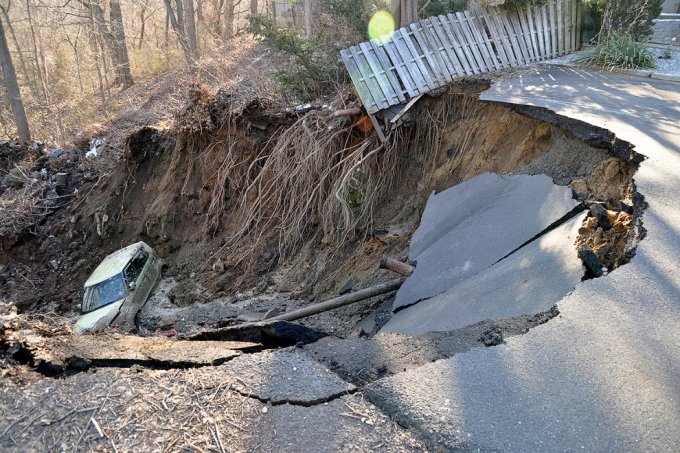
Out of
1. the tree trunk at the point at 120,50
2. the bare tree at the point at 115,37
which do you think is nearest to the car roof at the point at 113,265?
the bare tree at the point at 115,37

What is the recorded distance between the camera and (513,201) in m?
5.34

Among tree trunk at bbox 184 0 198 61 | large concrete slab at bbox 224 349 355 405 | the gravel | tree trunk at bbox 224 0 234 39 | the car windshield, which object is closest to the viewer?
large concrete slab at bbox 224 349 355 405

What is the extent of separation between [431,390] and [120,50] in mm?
19819

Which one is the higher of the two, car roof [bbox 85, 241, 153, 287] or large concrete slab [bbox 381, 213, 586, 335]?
large concrete slab [bbox 381, 213, 586, 335]

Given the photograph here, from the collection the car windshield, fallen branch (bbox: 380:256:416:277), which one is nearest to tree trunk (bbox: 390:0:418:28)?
fallen branch (bbox: 380:256:416:277)

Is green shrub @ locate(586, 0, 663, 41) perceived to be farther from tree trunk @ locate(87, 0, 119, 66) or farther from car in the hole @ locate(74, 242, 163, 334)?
tree trunk @ locate(87, 0, 119, 66)

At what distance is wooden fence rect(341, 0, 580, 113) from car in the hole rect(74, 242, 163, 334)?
498 centimetres

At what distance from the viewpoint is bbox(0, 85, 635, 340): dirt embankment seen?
23.7ft

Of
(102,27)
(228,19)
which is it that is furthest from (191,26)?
(102,27)

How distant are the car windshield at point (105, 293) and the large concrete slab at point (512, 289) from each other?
540 centimetres

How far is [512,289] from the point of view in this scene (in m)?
3.85

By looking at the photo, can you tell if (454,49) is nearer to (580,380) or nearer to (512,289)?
(512,289)

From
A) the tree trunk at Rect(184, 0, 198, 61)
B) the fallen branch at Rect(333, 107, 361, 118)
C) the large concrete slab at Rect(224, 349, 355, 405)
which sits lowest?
the large concrete slab at Rect(224, 349, 355, 405)

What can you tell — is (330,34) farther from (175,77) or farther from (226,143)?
(175,77)
